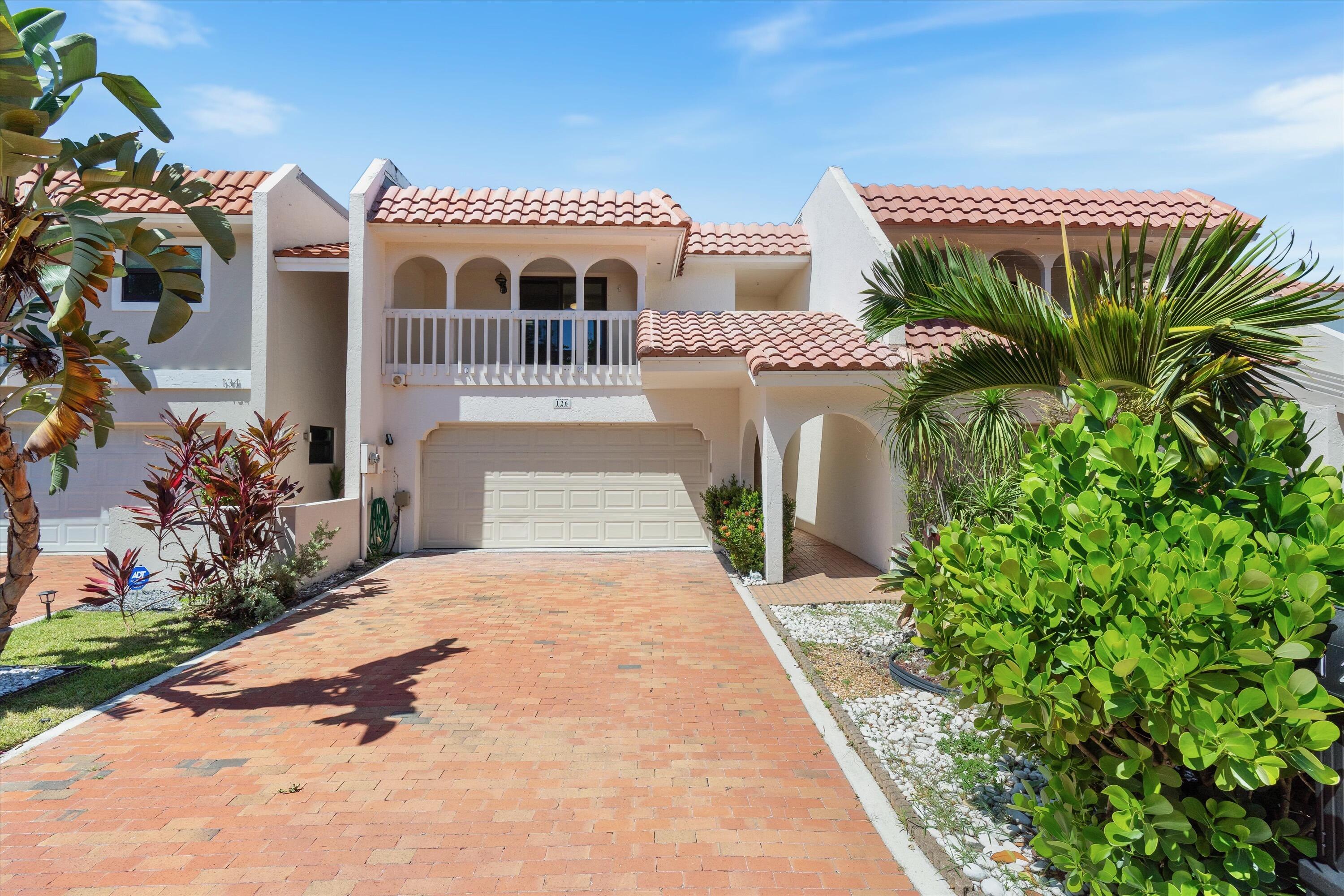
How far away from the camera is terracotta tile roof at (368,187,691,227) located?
12688 mm

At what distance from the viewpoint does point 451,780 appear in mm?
4664

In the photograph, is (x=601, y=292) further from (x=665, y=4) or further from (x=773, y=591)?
(x=773, y=591)

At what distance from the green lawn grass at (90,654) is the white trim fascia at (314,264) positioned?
21.4ft

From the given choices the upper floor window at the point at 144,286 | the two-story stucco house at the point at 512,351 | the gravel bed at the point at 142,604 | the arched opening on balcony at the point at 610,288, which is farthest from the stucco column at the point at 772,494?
the upper floor window at the point at 144,286

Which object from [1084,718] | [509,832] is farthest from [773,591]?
[1084,718]

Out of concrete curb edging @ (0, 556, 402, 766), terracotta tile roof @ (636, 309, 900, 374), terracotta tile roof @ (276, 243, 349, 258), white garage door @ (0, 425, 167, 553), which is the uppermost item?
terracotta tile roof @ (276, 243, 349, 258)

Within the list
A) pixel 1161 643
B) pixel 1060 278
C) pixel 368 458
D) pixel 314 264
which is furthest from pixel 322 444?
pixel 1060 278

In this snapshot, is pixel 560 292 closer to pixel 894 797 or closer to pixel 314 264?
pixel 314 264

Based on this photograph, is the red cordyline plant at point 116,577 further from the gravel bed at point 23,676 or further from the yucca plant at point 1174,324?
the yucca plant at point 1174,324

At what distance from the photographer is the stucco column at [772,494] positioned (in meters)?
10.4

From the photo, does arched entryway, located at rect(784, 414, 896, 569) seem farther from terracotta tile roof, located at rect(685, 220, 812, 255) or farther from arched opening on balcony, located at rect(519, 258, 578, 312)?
arched opening on balcony, located at rect(519, 258, 578, 312)

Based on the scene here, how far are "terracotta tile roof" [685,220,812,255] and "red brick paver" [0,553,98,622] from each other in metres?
12.0

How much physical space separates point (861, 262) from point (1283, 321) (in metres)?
8.22

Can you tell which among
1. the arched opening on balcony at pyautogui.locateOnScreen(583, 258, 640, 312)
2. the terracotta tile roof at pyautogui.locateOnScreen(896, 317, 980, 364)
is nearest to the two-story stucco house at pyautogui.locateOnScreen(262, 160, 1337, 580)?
the arched opening on balcony at pyautogui.locateOnScreen(583, 258, 640, 312)
